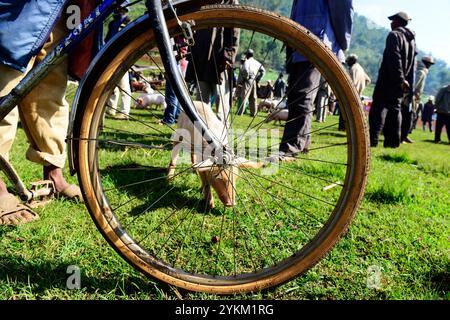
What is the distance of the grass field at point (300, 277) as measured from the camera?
1.49 m

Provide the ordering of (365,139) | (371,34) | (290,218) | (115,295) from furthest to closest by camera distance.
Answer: (371,34)
(290,218)
(115,295)
(365,139)

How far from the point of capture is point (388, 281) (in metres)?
1.64

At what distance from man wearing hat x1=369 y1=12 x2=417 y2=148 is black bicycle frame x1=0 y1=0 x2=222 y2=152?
5681mm

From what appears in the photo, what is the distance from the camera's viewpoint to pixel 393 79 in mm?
6219

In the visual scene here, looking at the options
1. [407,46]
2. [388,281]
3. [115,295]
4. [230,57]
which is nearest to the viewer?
[115,295]

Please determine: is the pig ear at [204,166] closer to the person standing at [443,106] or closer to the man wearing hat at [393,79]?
the man wearing hat at [393,79]

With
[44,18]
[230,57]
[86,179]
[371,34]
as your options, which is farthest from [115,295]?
[371,34]

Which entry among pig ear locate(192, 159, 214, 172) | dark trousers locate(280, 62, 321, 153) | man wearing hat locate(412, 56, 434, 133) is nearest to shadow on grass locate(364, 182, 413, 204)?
dark trousers locate(280, 62, 321, 153)

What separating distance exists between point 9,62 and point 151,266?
1136mm

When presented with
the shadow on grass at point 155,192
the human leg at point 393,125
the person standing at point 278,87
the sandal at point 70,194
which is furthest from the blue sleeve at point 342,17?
the human leg at point 393,125

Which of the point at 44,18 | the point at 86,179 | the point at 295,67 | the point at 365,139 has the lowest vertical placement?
the point at 86,179
